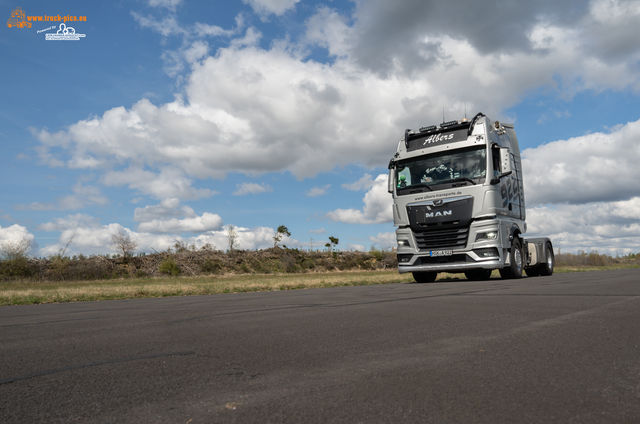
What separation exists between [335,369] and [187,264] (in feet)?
118

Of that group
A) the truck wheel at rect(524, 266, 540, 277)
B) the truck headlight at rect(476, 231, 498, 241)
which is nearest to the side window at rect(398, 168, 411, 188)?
the truck headlight at rect(476, 231, 498, 241)

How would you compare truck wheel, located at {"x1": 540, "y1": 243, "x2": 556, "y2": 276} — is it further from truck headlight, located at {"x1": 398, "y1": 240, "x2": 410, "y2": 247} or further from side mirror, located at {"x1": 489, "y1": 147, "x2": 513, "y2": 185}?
truck headlight, located at {"x1": 398, "y1": 240, "x2": 410, "y2": 247}

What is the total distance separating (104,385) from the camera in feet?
9.64

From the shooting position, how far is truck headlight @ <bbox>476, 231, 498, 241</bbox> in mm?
13383

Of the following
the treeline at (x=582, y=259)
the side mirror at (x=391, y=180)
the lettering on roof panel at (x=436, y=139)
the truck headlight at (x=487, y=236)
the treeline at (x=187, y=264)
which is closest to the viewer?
the truck headlight at (x=487, y=236)

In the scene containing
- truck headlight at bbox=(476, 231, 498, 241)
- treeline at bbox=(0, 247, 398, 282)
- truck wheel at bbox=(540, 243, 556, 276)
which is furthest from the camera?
treeline at bbox=(0, 247, 398, 282)

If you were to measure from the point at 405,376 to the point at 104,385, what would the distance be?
6.43 ft

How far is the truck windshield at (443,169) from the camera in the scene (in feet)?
44.4

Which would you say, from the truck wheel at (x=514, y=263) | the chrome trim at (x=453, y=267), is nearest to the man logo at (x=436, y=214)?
the chrome trim at (x=453, y=267)

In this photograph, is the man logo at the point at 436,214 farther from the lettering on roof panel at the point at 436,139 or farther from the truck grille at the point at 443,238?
the lettering on roof panel at the point at 436,139

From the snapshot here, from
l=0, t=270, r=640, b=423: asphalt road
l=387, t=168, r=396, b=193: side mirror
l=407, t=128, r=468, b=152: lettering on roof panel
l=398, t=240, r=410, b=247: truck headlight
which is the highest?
l=407, t=128, r=468, b=152: lettering on roof panel

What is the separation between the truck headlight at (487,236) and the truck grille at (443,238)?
341 mm

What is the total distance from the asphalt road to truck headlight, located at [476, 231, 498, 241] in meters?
7.50

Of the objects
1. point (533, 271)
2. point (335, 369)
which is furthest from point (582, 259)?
point (335, 369)
